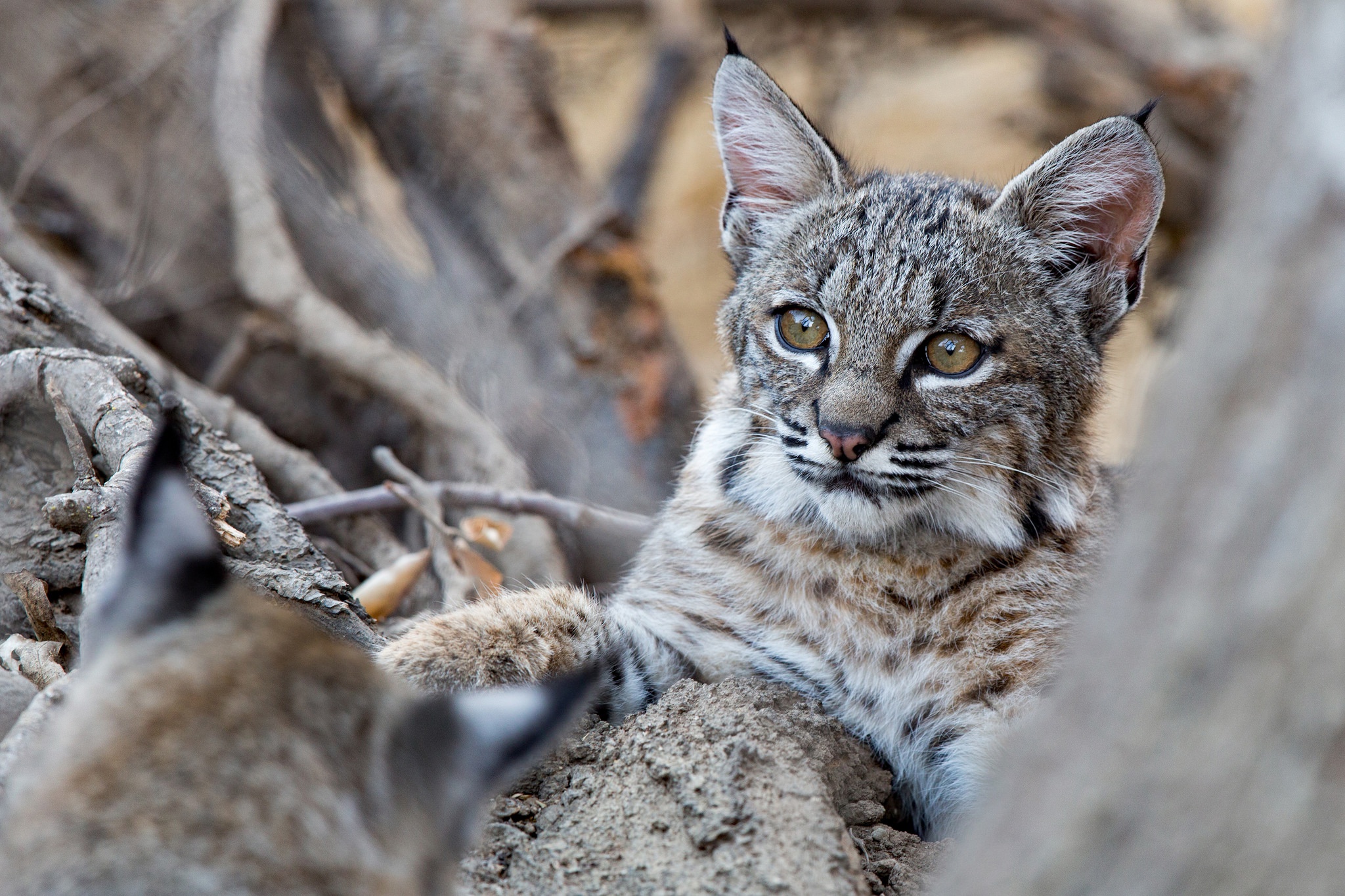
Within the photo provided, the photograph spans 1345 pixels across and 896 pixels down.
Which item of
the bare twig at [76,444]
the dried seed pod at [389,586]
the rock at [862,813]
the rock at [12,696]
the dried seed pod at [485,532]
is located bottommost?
the dried seed pod at [389,586]

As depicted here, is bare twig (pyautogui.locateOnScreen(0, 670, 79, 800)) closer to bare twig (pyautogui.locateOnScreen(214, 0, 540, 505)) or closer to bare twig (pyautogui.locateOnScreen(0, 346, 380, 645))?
bare twig (pyautogui.locateOnScreen(0, 346, 380, 645))

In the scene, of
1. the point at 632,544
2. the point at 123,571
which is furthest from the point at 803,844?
the point at 632,544

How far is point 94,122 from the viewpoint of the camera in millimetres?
6137

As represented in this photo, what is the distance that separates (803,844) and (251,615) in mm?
1330

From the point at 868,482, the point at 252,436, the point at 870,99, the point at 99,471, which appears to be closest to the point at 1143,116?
the point at 868,482

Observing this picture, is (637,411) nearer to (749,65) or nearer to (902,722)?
(749,65)

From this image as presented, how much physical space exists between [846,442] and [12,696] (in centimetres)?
209

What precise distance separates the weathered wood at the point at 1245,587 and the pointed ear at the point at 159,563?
1250 mm

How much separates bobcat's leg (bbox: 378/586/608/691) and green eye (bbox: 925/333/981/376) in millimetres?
1252

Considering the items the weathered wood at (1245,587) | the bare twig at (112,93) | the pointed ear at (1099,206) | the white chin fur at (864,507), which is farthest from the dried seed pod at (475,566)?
the bare twig at (112,93)

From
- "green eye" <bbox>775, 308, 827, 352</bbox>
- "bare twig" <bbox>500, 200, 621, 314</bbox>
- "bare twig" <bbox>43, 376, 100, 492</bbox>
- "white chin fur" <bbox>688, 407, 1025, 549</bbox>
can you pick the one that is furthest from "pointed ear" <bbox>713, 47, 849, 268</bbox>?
"bare twig" <bbox>500, 200, 621, 314</bbox>

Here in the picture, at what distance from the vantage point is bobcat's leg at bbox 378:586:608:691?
3139mm

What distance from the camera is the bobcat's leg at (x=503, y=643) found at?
3.14 m

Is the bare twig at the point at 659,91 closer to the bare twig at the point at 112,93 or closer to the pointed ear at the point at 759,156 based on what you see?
the bare twig at the point at 112,93
